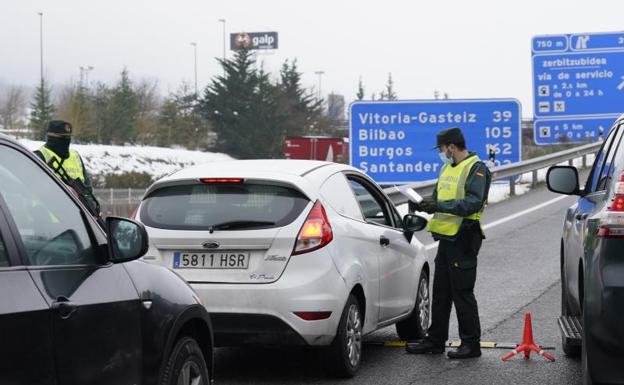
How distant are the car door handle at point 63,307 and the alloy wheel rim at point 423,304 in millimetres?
5942

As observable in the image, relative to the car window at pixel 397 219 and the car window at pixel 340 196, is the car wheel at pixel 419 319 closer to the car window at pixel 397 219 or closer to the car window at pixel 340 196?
the car window at pixel 397 219

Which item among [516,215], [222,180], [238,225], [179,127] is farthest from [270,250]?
[179,127]

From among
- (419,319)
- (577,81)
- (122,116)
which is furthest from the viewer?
(122,116)

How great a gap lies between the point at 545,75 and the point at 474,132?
30.1ft

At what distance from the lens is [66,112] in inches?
4053

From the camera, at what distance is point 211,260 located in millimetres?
7625

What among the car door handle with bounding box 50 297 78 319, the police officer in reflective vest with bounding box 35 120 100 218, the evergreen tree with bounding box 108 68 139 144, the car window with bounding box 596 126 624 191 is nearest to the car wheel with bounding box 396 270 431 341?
the car window with bounding box 596 126 624 191

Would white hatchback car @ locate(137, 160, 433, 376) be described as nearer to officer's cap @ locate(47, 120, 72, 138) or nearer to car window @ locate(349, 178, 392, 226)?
car window @ locate(349, 178, 392, 226)

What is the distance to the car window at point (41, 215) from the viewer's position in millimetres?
4031

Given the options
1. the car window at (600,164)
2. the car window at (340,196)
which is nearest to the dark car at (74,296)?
the car window at (340,196)

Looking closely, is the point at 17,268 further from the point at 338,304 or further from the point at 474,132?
the point at 474,132

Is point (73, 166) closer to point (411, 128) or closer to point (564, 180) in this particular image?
point (564, 180)

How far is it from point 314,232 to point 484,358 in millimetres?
2015

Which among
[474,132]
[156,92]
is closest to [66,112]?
[156,92]
